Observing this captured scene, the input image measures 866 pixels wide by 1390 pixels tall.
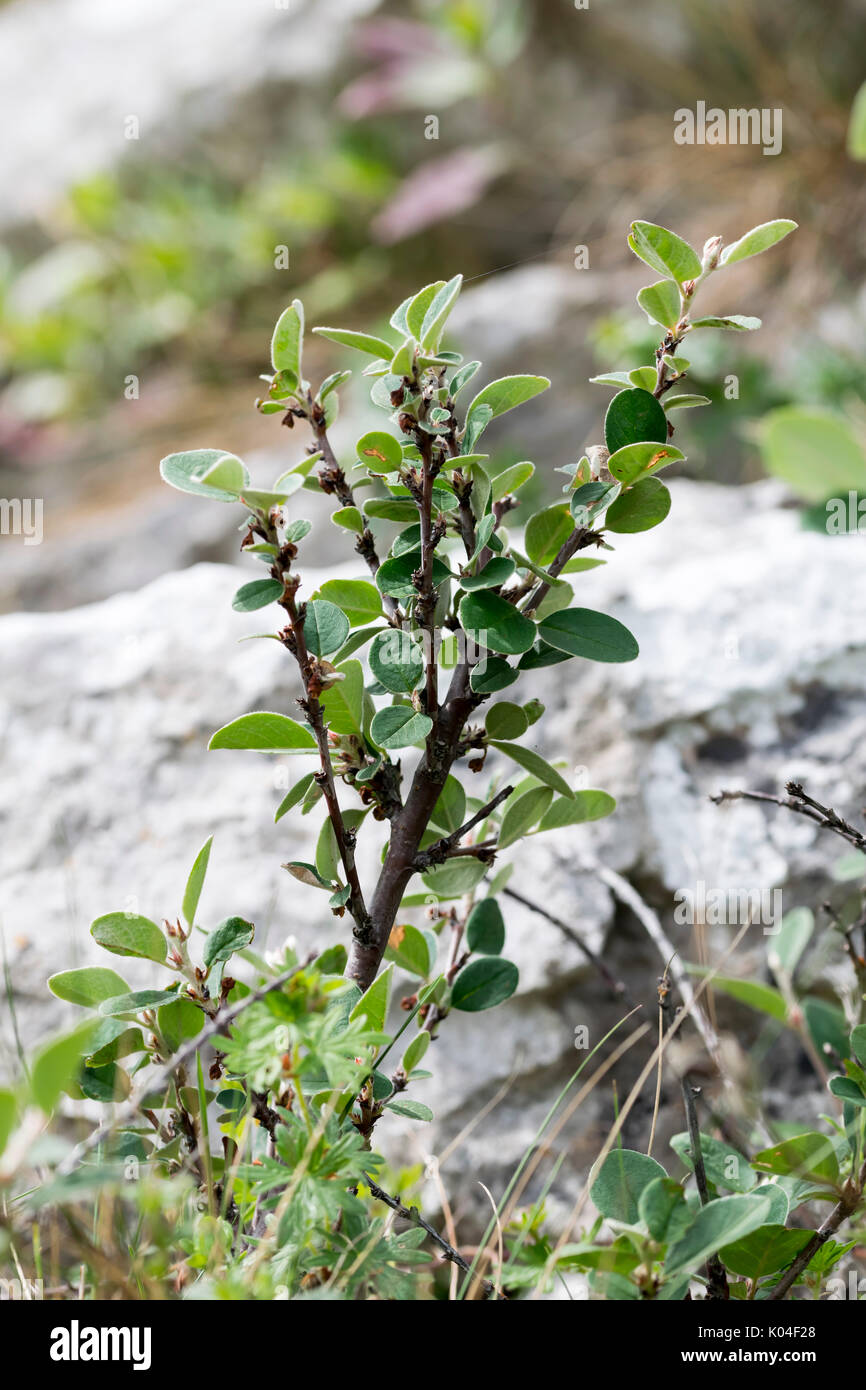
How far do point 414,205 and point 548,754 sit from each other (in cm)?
285

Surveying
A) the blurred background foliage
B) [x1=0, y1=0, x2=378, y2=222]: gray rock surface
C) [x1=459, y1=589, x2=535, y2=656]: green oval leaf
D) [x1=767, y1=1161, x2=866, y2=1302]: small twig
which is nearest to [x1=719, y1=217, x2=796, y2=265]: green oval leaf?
[x1=459, y1=589, x2=535, y2=656]: green oval leaf

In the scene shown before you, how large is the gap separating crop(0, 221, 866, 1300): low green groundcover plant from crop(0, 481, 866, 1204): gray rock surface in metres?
0.34

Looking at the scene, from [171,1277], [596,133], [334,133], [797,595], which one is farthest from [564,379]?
[171,1277]

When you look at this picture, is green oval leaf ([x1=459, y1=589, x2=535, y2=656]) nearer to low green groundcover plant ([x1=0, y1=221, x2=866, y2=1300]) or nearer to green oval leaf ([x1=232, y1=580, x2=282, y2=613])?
low green groundcover plant ([x1=0, y1=221, x2=866, y2=1300])

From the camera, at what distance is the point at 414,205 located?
3545 mm

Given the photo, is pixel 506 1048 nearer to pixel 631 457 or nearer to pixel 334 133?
pixel 631 457

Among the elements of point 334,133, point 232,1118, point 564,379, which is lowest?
point 232,1118

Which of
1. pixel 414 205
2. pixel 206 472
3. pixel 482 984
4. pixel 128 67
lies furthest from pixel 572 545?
pixel 128 67

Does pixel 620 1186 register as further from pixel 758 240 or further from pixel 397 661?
pixel 758 240

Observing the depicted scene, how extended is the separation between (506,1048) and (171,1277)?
47 centimetres

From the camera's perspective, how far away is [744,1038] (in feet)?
4.09

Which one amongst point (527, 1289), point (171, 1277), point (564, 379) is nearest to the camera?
point (171, 1277)

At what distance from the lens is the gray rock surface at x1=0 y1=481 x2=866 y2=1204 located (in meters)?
1.19

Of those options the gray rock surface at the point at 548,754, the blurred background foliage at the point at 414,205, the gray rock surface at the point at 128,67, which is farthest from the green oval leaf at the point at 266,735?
the gray rock surface at the point at 128,67
